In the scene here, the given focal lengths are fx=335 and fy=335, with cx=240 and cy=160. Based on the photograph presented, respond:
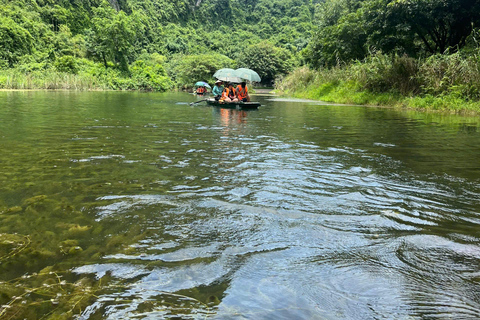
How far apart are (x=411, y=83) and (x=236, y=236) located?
53.9ft

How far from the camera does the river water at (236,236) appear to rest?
5.77 ft

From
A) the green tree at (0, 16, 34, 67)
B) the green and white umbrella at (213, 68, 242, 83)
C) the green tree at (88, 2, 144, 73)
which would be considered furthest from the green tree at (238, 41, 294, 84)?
the green and white umbrella at (213, 68, 242, 83)

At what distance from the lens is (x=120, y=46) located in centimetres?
4969

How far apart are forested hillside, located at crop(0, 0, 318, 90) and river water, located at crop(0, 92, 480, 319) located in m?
32.1

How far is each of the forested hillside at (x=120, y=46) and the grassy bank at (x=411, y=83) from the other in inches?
1056

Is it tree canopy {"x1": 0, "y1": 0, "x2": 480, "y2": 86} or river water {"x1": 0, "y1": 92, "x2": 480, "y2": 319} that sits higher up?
tree canopy {"x1": 0, "y1": 0, "x2": 480, "y2": 86}

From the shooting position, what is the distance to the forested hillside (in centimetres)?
3912

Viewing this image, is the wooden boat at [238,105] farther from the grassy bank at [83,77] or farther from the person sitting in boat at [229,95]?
the grassy bank at [83,77]

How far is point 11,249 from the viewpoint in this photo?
2256 millimetres

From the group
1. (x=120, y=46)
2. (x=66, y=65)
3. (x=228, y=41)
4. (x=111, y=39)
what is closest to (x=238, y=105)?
(x=66, y=65)

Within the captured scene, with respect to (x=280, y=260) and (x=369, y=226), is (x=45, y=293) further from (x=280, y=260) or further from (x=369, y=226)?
(x=369, y=226)

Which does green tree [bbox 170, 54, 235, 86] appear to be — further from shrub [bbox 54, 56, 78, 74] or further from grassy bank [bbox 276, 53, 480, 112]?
grassy bank [bbox 276, 53, 480, 112]

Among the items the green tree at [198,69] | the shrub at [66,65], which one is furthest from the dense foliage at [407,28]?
the shrub at [66,65]

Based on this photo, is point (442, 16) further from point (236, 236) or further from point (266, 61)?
point (266, 61)
